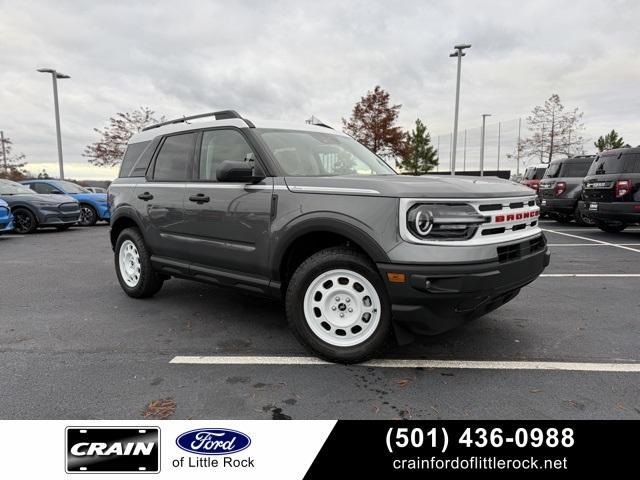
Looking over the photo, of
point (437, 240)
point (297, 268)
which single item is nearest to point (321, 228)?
point (297, 268)

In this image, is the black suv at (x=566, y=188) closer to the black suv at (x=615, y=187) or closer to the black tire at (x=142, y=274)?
the black suv at (x=615, y=187)

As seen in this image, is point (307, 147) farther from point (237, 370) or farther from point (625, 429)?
point (625, 429)

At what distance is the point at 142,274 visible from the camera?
Result: 498cm

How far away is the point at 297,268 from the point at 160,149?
2.38 meters

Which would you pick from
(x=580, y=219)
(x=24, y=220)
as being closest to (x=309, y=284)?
(x=24, y=220)

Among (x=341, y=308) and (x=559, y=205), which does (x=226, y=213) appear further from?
(x=559, y=205)

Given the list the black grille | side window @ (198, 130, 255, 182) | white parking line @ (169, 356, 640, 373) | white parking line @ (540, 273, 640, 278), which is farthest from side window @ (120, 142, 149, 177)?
white parking line @ (540, 273, 640, 278)

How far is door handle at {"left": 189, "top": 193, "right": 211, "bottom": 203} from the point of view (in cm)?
404

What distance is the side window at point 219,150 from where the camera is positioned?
3.92 meters

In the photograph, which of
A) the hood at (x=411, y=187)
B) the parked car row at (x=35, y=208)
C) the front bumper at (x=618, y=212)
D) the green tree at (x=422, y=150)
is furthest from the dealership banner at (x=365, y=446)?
the green tree at (x=422, y=150)

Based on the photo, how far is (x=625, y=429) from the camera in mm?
2402

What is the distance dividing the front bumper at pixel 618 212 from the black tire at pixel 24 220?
14211mm

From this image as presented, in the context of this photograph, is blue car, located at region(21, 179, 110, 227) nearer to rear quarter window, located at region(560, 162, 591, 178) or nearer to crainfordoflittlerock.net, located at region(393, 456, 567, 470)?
rear quarter window, located at region(560, 162, 591, 178)

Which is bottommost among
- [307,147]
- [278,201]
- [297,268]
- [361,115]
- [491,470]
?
[491,470]
